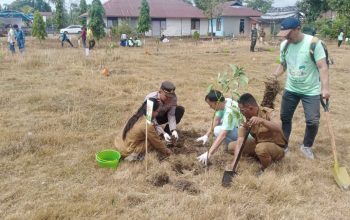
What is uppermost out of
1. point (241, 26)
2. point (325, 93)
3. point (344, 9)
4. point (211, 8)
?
point (211, 8)

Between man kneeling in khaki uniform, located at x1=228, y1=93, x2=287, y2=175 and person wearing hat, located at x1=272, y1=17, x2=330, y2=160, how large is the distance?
462 mm

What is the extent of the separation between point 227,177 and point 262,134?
0.63m

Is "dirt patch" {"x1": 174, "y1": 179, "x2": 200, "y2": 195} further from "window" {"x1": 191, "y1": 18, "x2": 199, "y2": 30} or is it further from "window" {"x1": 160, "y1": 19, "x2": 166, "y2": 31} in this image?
"window" {"x1": 191, "y1": 18, "x2": 199, "y2": 30}

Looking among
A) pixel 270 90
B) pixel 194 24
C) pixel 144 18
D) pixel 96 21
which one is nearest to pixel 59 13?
pixel 144 18

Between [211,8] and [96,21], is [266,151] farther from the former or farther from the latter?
[211,8]

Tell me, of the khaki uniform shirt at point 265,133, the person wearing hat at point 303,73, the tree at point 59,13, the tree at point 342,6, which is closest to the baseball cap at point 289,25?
the person wearing hat at point 303,73

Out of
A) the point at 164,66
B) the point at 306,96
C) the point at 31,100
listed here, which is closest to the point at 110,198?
the point at 306,96

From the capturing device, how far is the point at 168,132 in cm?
493

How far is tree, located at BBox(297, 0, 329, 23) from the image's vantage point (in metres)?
30.1

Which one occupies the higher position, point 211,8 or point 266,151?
point 211,8

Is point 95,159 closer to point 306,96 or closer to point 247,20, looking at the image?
point 306,96

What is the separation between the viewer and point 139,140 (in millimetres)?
4168

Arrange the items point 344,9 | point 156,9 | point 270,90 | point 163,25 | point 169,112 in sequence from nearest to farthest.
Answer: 1. point 169,112
2. point 270,90
3. point 344,9
4. point 163,25
5. point 156,9

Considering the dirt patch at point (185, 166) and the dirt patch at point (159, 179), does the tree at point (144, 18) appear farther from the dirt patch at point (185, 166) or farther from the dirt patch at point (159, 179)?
the dirt patch at point (159, 179)
